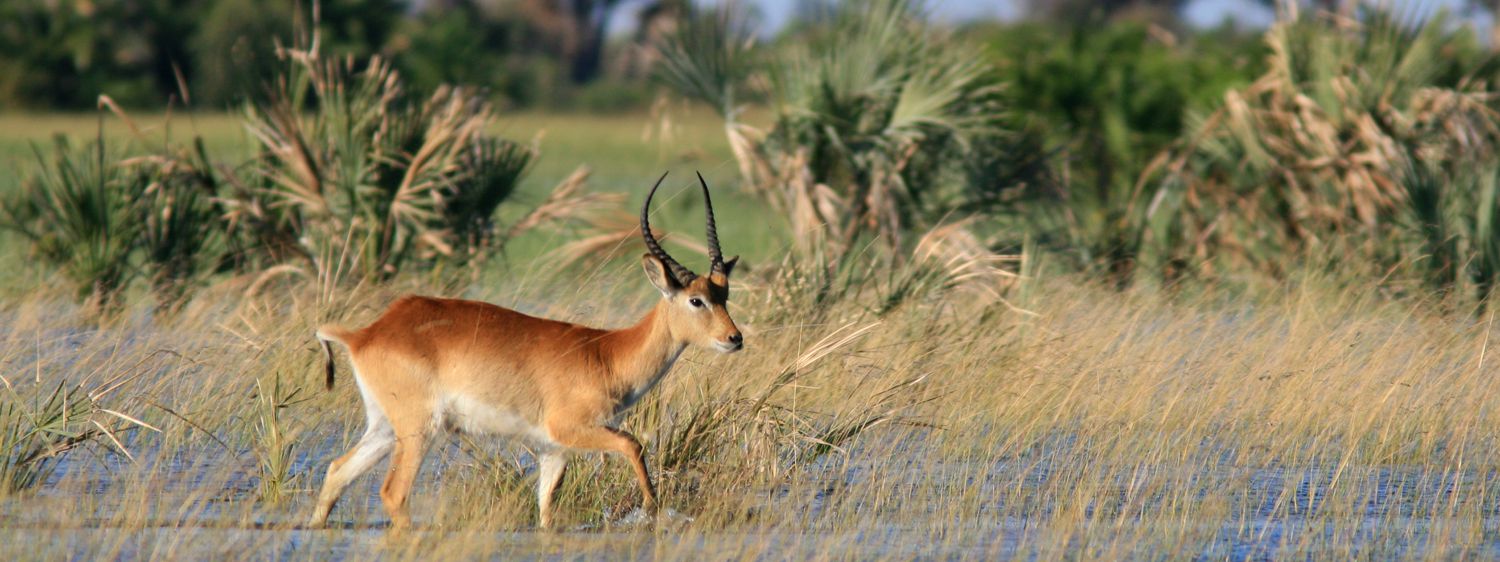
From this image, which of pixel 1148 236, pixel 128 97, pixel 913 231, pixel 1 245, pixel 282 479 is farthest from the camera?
pixel 128 97

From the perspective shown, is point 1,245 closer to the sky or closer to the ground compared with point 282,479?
closer to the ground

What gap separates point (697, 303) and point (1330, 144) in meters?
8.06

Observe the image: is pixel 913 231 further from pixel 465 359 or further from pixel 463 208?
pixel 465 359

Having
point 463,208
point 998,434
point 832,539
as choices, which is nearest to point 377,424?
point 832,539

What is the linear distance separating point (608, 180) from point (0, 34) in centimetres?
1938

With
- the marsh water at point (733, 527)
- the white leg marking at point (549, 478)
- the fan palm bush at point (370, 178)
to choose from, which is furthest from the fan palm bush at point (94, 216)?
the white leg marking at point (549, 478)

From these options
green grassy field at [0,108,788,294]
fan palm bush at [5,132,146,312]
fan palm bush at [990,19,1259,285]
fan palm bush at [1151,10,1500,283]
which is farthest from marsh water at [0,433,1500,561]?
fan palm bush at [990,19,1259,285]

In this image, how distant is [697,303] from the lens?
22.9ft

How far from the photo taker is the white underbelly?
22.3 ft

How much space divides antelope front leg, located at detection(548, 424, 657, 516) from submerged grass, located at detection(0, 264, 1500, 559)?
24cm

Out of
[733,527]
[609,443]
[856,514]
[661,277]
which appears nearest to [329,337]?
[609,443]

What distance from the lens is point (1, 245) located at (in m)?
19.3

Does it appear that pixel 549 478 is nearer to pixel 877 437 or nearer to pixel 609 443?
pixel 609 443

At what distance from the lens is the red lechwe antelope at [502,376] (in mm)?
6750
